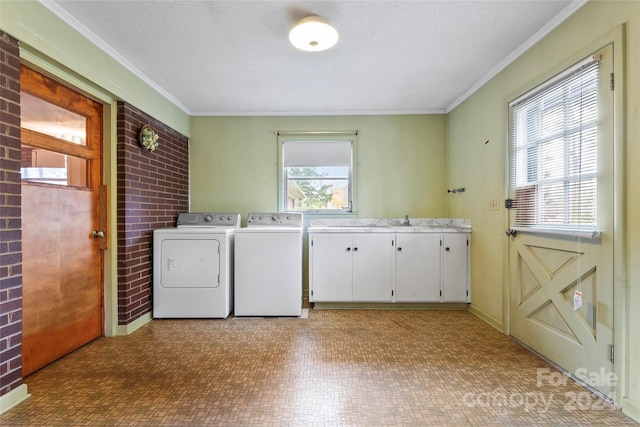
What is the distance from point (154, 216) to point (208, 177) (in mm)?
1007

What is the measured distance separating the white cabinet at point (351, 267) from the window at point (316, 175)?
28.5 inches

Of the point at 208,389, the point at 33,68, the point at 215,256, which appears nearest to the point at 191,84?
the point at 33,68

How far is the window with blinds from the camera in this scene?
1.81 m

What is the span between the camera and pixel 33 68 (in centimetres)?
191

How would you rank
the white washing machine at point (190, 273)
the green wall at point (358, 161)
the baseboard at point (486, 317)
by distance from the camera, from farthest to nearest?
the green wall at point (358, 161) → the white washing machine at point (190, 273) → the baseboard at point (486, 317)

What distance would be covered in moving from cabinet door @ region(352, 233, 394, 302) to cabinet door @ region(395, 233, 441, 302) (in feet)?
0.34

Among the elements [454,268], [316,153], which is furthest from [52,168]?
[454,268]

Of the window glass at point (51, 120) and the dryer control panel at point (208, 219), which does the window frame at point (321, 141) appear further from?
the window glass at point (51, 120)

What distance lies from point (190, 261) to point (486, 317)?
313 cm

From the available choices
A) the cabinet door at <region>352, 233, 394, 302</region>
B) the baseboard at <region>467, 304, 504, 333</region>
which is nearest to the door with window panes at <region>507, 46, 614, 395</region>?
the baseboard at <region>467, 304, 504, 333</region>

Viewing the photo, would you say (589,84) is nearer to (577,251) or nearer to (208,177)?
(577,251)

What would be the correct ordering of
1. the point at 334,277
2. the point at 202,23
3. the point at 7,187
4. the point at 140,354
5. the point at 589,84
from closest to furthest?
the point at 7,187 → the point at 589,84 → the point at 202,23 → the point at 140,354 → the point at 334,277

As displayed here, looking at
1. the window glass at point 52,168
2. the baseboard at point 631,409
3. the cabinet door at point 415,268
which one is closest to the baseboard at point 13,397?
the window glass at point 52,168

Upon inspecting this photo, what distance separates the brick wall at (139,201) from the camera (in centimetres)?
266
